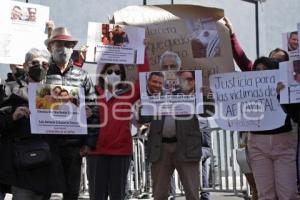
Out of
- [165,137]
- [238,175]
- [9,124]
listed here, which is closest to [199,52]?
[165,137]

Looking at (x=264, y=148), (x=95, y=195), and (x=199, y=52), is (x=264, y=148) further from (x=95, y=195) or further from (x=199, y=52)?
(x=95, y=195)

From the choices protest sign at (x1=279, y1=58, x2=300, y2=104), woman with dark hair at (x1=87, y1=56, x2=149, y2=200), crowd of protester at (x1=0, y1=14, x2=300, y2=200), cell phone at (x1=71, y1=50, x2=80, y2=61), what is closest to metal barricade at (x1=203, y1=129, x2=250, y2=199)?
crowd of protester at (x1=0, y1=14, x2=300, y2=200)

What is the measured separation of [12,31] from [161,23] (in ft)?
4.86

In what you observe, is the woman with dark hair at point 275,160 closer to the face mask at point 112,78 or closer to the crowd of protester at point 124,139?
the crowd of protester at point 124,139

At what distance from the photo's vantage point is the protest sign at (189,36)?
6.45 metres

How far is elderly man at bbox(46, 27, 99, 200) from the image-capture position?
223 inches

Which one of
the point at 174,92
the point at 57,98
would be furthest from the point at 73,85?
the point at 174,92

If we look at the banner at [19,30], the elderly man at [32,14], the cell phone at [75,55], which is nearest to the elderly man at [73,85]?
the banner at [19,30]

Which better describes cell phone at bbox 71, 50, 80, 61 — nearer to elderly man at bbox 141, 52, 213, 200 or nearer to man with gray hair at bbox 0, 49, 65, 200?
elderly man at bbox 141, 52, 213, 200

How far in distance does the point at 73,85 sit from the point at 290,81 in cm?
196

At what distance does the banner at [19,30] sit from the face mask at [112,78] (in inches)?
30.6

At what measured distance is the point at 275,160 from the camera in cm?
611

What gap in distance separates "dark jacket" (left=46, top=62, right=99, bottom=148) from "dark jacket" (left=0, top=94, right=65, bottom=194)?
1.13 ft

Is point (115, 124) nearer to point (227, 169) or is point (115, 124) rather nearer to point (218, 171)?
point (227, 169)
